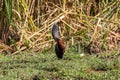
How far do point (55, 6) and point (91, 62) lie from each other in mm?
1635

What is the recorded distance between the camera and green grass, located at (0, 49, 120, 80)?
11.6ft

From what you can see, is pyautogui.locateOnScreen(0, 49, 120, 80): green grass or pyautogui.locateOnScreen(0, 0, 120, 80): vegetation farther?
pyautogui.locateOnScreen(0, 0, 120, 80): vegetation

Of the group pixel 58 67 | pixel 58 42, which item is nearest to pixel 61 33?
pixel 58 42

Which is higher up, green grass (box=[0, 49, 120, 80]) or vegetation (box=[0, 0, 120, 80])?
vegetation (box=[0, 0, 120, 80])

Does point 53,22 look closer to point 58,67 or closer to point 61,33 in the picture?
point 61,33

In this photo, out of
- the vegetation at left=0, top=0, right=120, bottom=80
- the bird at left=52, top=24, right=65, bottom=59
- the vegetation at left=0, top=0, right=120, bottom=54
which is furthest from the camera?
the vegetation at left=0, top=0, right=120, bottom=54

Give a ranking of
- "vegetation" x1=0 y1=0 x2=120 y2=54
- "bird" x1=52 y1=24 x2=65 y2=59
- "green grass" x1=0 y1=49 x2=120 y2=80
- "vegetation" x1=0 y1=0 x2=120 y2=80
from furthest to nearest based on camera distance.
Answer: "vegetation" x1=0 y1=0 x2=120 y2=54, "vegetation" x1=0 y1=0 x2=120 y2=80, "bird" x1=52 y1=24 x2=65 y2=59, "green grass" x1=0 y1=49 x2=120 y2=80

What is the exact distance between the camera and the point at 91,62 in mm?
4090

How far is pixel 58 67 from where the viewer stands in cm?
380

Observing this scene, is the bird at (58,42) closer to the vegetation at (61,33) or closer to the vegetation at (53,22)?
the vegetation at (61,33)

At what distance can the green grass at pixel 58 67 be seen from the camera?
11.6ft

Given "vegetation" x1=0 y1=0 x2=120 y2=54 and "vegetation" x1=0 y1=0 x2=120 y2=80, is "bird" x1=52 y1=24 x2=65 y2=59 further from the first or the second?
"vegetation" x1=0 y1=0 x2=120 y2=54

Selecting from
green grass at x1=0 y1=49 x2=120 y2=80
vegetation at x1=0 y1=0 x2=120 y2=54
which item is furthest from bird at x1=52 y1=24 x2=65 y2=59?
vegetation at x1=0 y1=0 x2=120 y2=54

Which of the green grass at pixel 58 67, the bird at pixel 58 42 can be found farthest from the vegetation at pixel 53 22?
the bird at pixel 58 42
